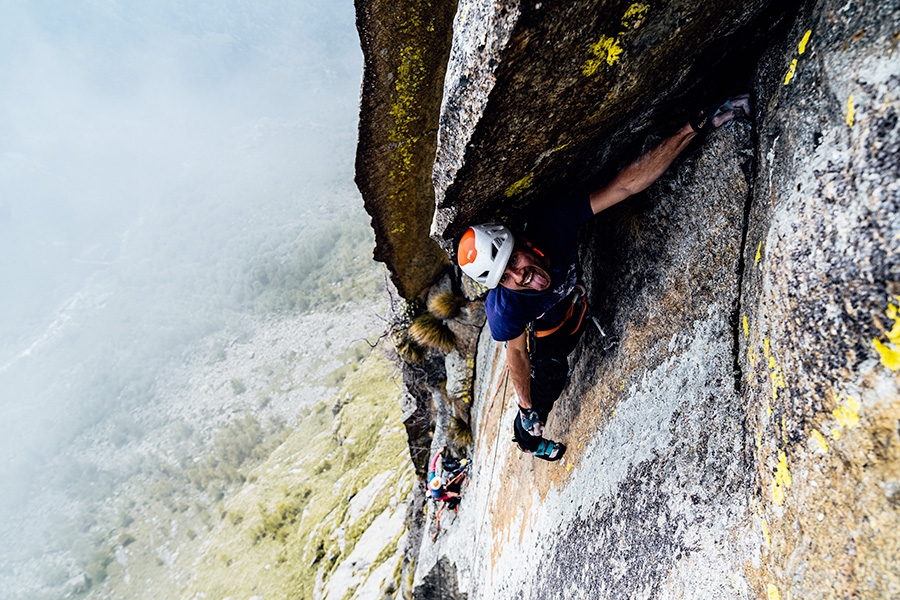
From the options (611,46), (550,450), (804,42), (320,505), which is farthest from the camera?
(320,505)

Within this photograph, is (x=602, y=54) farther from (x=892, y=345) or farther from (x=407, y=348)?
(x=407, y=348)

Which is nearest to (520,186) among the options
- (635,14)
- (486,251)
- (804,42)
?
(486,251)

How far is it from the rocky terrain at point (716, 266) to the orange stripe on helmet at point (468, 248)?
0.15 m

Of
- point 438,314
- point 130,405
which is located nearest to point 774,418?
point 438,314

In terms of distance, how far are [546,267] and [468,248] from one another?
784 mm

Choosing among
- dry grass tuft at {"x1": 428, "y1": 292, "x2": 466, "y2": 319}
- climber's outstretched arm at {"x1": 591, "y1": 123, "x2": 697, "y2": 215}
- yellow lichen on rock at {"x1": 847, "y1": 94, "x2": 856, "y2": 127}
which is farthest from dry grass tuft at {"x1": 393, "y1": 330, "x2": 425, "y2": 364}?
yellow lichen on rock at {"x1": 847, "y1": 94, "x2": 856, "y2": 127}

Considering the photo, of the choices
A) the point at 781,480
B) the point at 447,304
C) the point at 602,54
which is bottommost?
the point at 781,480

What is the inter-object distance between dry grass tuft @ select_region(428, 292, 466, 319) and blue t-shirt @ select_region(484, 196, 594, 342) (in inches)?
180

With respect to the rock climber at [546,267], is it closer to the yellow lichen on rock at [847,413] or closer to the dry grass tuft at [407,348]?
the yellow lichen on rock at [847,413]

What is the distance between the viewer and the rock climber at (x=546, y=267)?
3457 mm

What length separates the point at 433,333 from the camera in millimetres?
9469

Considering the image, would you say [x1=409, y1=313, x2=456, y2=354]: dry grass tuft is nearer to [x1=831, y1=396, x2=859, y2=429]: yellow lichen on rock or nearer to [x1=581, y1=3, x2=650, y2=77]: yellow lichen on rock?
[x1=581, y1=3, x2=650, y2=77]: yellow lichen on rock

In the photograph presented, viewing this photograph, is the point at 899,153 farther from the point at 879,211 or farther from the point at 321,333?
the point at 321,333

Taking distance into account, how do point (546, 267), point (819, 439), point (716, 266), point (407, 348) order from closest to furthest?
point (819, 439)
point (716, 266)
point (546, 267)
point (407, 348)
